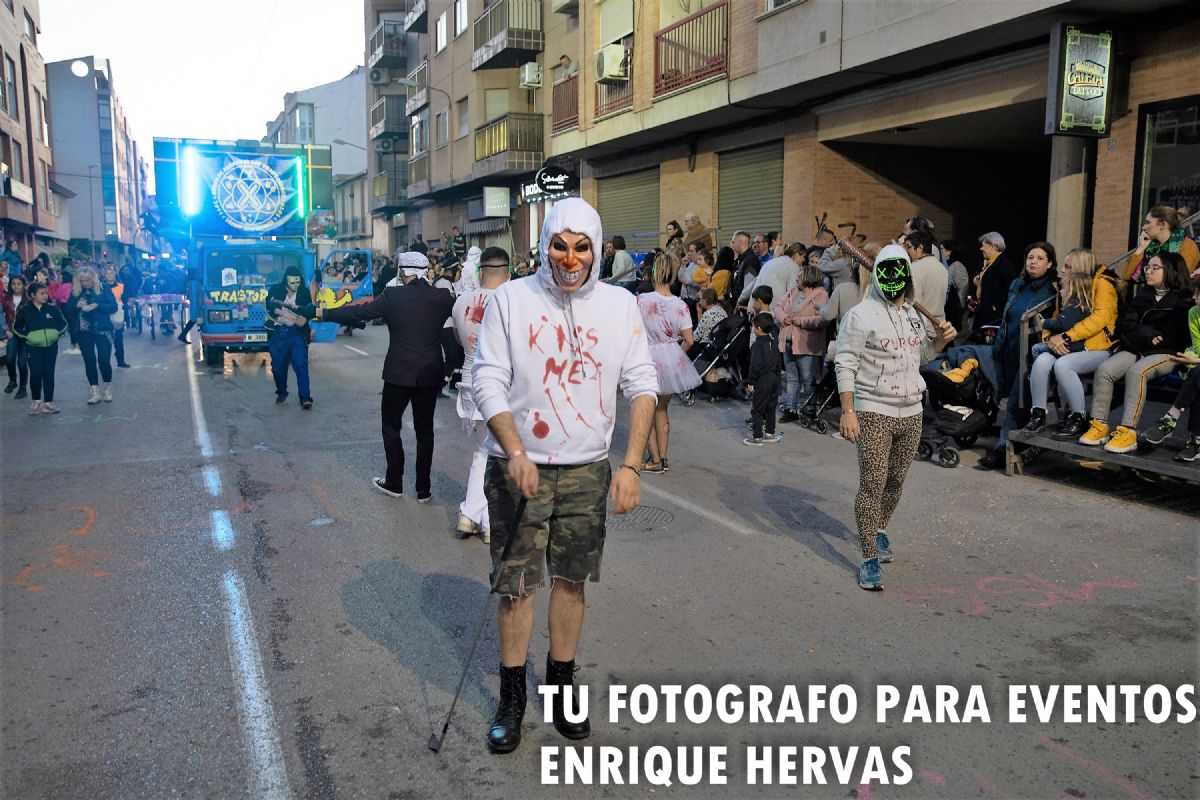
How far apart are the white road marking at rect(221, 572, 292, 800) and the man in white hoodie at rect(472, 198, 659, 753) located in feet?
2.63

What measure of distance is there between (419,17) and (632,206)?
22106 mm

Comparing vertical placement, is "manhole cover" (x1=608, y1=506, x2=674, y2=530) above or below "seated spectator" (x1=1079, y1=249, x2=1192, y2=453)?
below

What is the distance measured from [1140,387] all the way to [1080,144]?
4995 mm

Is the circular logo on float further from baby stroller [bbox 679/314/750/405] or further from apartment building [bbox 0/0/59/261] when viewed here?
apartment building [bbox 0/0/59/261]

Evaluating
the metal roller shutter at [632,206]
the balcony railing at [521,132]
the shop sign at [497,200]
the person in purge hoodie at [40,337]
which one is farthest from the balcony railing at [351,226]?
the person in purge hoodie at [40,337]

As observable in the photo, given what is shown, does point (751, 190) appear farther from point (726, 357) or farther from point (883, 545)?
point (883, 545)

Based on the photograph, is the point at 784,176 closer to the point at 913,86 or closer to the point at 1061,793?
the point at 913,86

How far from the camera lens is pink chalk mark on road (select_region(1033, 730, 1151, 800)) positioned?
349cm

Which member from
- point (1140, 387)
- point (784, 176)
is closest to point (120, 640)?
point (1140, 387)

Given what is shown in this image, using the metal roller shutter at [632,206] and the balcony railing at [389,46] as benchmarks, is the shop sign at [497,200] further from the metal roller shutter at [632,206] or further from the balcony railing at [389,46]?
the balcony railing at [389,46]

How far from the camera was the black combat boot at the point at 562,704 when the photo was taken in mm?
3869

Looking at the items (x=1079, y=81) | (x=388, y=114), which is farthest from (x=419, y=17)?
(x=1079, y=81)

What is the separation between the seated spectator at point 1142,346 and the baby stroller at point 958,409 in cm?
132

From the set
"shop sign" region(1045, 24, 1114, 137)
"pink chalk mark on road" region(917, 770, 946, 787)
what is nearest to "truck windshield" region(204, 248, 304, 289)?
"shop sign" region(1045, 24, 1114, 137)
